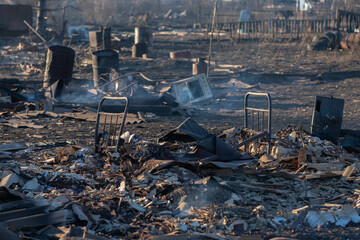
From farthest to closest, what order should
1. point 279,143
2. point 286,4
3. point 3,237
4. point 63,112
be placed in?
point 286,4
point 63,112
point 279,143
point 3,237

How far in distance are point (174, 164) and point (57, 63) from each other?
9538mm

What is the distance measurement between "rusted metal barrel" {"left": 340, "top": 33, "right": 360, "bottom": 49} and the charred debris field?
6.35 metres

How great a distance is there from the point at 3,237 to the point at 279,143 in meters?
4.84

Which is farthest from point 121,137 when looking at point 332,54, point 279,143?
point 332,54

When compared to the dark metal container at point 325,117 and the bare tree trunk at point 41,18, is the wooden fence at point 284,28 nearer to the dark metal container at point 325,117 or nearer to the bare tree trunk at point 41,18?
the bare tree trunk at point 41,18

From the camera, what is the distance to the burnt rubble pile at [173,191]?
15.7ft

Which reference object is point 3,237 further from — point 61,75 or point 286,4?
point 286,4

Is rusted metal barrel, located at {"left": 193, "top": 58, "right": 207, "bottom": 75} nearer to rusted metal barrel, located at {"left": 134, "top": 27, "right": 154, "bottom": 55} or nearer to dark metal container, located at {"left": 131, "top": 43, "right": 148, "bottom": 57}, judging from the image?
rusted metal barrel, located at {"left": 134, "top": 27, "right": 154, "bottom": 55}

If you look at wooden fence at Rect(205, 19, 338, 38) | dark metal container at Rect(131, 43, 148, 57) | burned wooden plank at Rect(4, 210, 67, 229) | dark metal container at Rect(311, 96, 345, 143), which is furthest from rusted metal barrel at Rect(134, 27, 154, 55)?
burned wooden plank at Rect(4, 210, 67, 229)

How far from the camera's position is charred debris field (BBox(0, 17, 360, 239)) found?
485 centimetres

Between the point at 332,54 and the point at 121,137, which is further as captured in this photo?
the point at 332,54

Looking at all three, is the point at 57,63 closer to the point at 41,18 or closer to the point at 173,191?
the point at 173,191

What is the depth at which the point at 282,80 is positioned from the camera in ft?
54.2

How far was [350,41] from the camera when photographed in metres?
20.4
